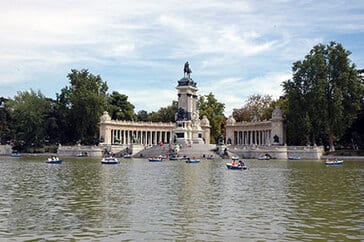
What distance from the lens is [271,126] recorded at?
91.6 meters

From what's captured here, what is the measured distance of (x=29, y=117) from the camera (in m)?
100

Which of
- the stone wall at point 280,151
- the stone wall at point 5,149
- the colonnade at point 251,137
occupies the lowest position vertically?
the stone wall at point 280,151

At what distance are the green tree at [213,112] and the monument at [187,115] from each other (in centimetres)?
1495

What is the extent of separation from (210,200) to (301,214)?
564cm

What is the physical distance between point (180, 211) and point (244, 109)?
309ft

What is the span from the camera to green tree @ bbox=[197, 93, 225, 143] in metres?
116

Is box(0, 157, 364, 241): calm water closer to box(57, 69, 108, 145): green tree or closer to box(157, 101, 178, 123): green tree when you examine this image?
box(57, 69, 108, 145): green tree

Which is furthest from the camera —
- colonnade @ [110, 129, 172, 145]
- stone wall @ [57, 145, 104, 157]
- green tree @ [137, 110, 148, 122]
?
green tree @ [137, 110, 148, 122]

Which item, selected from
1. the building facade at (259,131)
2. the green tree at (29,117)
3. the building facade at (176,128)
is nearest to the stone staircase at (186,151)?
the building facade at (176,128)

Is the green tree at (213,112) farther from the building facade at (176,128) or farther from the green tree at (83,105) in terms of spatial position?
the green tree at (83,105)

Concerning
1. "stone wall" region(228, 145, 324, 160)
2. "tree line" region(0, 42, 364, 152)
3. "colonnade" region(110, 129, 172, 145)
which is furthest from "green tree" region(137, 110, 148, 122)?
"stone wall" region(228, 145, 324, 160)

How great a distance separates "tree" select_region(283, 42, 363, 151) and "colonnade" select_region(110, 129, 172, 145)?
32.5 metres

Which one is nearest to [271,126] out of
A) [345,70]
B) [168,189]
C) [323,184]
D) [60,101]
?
[345,70]

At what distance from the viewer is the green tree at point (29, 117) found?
101062mm
